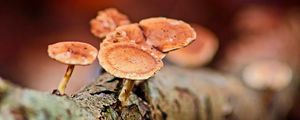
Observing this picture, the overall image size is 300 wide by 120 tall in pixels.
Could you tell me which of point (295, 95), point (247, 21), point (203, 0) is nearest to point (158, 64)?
point (295, 95)

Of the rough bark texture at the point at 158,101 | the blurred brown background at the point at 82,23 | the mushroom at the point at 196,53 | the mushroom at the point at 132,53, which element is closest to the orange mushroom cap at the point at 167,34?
the mushroom at the point at 132,53

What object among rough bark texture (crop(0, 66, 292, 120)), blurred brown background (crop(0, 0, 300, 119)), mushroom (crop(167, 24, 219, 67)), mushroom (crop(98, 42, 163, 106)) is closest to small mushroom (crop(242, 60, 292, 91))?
rough bark texture (crop(0, 66, 292, 120))

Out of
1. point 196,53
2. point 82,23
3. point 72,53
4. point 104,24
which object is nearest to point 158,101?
point 104,24

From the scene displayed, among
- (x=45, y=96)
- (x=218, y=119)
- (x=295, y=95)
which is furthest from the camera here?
(x=295, y=95)

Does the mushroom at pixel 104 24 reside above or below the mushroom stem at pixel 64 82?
above

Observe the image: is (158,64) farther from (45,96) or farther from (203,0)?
(203,0)

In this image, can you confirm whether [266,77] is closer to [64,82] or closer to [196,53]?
[196,53]

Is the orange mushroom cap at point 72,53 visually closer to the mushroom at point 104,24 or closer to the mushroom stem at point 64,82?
the mushroom stem at point 64,82
